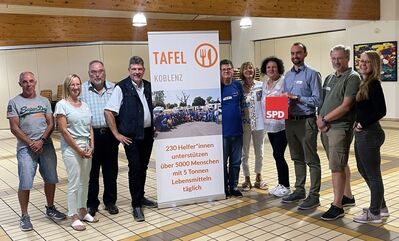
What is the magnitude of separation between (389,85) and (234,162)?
6833mm

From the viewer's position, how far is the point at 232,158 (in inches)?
169

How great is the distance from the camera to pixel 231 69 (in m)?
4.15

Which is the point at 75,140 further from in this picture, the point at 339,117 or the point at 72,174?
the point at 339,117

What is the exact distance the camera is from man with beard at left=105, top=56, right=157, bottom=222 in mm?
3684

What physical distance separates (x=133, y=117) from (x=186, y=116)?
0.56 metres

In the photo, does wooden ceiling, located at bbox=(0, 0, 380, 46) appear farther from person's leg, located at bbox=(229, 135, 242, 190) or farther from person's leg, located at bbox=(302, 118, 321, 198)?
person's leg, located at bbox=(302, 118, 321, 198)

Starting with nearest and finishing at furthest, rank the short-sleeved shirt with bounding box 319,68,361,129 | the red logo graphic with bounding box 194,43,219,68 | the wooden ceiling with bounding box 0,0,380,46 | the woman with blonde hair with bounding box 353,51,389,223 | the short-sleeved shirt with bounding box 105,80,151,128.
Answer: the woman with blonde hair with bounding box 353,51,389,223 → the short-sleeved shirt with bounding box 319,68,361,129 → the short-sleeved shirt with bounding box 105,80,151,128 → the red logo graphic with bounding box 194,43,219,68 → the wooden ceiling with bounding box 0,0,380,46

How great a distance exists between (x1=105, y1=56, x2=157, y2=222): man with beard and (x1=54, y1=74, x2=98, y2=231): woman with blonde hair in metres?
0.25

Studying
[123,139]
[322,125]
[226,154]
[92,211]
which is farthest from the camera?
[226,154]

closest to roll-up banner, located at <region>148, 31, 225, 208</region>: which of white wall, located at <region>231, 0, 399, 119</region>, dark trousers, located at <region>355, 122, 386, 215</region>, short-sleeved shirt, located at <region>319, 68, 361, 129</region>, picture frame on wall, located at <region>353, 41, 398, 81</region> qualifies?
short-sleeved shirt, located at <region>319, 68, 361, 129</region>

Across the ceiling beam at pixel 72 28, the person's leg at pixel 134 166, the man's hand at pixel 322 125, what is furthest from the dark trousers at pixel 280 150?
the ceiling beam at pixel 72 28


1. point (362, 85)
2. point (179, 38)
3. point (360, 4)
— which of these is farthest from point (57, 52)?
point (362, 85)

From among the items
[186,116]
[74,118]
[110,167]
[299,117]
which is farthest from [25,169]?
[299,117]

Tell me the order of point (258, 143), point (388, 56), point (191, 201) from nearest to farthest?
point (191, 201) < point (258, 143) < point (388, 56)
